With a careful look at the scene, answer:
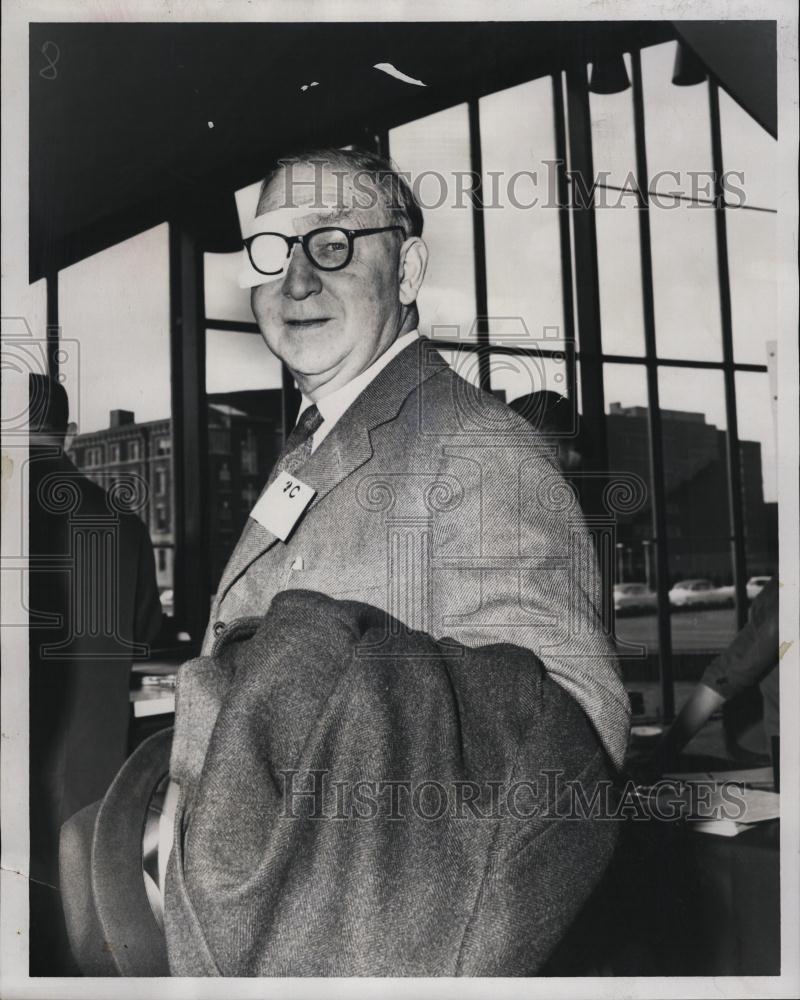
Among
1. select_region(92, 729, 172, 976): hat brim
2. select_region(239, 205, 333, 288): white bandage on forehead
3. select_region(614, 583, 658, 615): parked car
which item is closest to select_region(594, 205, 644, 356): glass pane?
select_region(614, 583, 658, 615): parked car

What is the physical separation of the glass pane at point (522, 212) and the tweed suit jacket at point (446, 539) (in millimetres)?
254

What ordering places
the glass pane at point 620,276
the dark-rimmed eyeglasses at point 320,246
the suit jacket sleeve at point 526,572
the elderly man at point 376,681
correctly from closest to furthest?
the elderly man at point 376,681 < the suit jacket sleeve at point 526,572 < the dark-rimmed eyeglasses at point 320,246 < the glass pane at point 620,276

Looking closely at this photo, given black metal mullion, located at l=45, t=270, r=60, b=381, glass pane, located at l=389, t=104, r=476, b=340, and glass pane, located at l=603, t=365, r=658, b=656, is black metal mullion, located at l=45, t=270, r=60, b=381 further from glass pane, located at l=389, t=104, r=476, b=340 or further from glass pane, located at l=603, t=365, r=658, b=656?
glass pane, located at l=603, t=365, r=658, b=656

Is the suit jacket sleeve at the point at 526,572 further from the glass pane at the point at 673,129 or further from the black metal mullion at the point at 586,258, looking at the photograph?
the glass pane at the point at 673,129

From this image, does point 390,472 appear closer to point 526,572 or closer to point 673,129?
point 526,572

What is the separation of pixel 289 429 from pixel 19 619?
752 mm

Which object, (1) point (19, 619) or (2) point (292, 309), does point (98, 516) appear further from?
(2) point (292, 309)

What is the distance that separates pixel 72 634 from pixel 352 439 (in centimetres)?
78

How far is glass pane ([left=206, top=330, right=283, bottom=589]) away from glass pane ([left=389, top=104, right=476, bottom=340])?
1.29ft

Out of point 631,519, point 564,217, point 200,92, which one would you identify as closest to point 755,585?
point 631,519

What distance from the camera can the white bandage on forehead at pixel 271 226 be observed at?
2029mm

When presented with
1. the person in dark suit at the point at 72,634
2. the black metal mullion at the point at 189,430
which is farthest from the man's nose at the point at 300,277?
the person in dark suit at the point at 72,634

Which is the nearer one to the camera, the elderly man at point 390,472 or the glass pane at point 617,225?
the elderly man at point 390,472

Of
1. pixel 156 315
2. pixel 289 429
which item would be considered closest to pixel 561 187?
pixel 289 429
